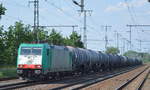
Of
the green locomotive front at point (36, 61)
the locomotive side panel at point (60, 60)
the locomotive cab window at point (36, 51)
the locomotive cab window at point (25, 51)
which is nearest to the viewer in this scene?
the green locomotive front at point (36, 61)

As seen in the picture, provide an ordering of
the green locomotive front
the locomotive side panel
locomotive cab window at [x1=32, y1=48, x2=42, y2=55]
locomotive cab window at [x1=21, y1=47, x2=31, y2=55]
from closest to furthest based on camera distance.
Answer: the green locomotive front
locomotive cab window at [x1=32, y1=48, x2=42, y2=55]
locomotive cab window at [x1=21, y1=47, x2=31, y2=55]
the locomotive side panel

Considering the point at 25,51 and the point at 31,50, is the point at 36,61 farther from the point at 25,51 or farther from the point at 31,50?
the point at 25,51

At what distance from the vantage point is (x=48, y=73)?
2762 centimetres

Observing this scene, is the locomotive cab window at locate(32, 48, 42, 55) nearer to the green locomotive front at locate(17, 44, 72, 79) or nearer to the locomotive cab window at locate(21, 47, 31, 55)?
the green locomotive front at locate(17, 44, 72, 79)

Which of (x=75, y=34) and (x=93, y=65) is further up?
(x=75, y=34)

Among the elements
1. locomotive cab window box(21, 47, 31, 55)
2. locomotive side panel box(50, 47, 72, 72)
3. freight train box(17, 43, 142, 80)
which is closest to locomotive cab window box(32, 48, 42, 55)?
freight train box(17, 43, 142, 80)

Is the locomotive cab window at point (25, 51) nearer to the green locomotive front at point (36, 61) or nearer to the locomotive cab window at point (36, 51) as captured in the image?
the green locomotive front at point (36, 61)

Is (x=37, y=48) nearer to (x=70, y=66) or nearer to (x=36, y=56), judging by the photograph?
(x=36, y=56)

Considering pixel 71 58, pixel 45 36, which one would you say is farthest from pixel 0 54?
pixel 45 36

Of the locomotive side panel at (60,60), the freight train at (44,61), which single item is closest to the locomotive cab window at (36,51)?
the freight train at (44,61)

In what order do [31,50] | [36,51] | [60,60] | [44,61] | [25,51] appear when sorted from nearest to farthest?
Answer: 1. [44,61]
2. [36,51]
3. [31,50]
4. [25,51]
5. [60,60]

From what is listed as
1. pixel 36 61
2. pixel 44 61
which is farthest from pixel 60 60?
pixel 36 61

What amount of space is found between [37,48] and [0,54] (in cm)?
1157

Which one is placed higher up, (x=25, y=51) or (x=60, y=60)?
(x=25, y=51)
